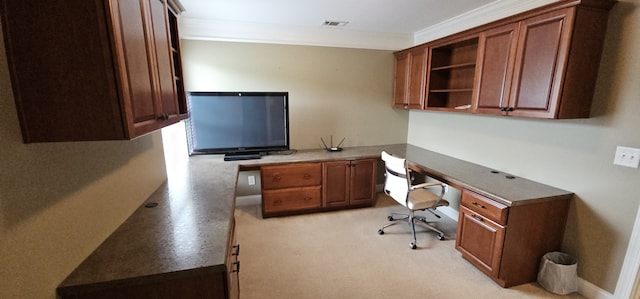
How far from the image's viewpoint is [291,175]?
3.23 meters

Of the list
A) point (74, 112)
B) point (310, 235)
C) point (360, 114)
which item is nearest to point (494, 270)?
point (310, 235)

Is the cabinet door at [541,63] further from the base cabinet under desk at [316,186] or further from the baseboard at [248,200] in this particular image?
the baseboard at [248,200]

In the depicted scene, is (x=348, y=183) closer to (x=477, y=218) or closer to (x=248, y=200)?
(x=248, y=200)

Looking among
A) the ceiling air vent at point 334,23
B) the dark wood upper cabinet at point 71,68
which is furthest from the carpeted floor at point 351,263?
the ceiling air vent at point 334,23

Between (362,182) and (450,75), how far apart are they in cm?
171

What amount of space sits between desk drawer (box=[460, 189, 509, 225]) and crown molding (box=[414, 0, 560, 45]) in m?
1.69

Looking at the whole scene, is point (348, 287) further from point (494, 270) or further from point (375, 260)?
point (494, 270)

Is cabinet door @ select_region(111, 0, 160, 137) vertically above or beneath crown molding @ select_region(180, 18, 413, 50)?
beneath

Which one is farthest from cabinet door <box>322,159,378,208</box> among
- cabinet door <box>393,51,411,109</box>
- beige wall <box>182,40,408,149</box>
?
cabinet door <box>393,51,411,109</box>

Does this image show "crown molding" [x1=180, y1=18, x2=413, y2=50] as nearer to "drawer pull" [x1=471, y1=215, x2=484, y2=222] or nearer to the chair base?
the chair base

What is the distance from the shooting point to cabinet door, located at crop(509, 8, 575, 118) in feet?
6.07

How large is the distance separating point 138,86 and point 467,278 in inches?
104

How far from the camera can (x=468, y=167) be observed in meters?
2.85

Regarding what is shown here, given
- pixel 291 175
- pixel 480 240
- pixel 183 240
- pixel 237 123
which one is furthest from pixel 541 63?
pixel 237 123
